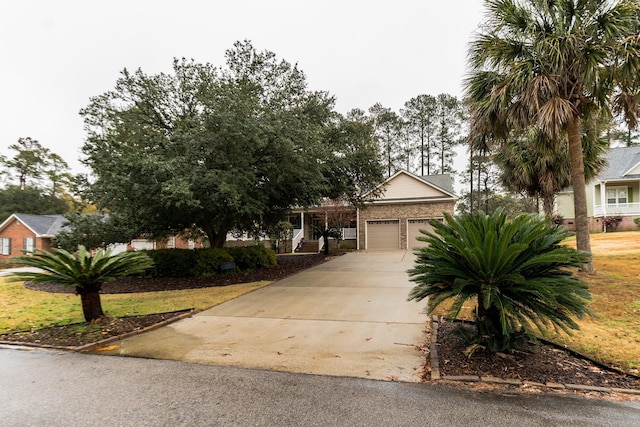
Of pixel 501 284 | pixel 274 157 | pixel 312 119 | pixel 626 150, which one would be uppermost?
pixel 626 150

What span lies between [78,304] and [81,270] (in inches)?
140

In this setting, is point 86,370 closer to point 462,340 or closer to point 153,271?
point 462,340

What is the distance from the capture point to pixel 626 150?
79.0 feet

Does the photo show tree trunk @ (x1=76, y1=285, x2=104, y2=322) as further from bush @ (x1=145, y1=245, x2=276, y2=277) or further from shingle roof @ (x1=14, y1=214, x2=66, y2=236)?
shingle roof @ (x1=14, y1=214, x2=66, y2=236)

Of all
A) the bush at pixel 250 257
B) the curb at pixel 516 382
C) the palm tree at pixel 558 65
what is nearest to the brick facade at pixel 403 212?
the bush at pixel 250 257

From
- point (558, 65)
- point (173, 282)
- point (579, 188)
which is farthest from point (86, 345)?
point (579, 188)

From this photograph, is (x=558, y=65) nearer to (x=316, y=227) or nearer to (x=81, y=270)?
(x=81, y=270)

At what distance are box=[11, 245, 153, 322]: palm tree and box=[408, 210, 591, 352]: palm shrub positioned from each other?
5.30 meters

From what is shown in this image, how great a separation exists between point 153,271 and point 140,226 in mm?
1762

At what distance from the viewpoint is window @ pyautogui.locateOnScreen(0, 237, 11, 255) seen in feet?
89.0

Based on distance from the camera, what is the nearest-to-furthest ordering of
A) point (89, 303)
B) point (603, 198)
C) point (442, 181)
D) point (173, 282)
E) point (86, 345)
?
1. point (86, 345)
2. point (89, 303)
3. point (173, 282)
4. point (603, 198)
5. point (442, 181)

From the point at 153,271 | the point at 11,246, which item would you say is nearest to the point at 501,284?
the point at 153,271

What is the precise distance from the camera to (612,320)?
17.3ft

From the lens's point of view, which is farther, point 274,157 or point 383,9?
point 383,9
